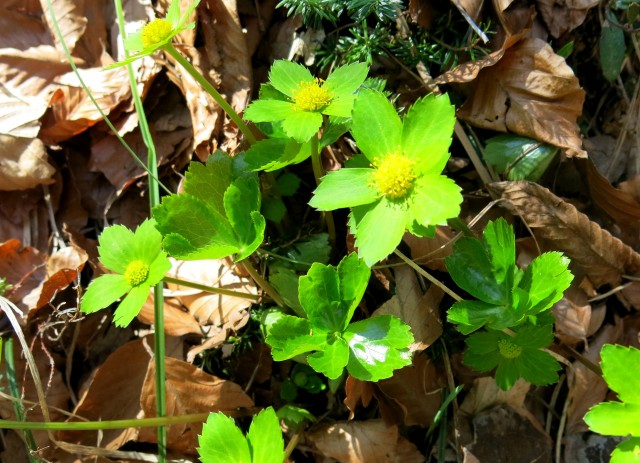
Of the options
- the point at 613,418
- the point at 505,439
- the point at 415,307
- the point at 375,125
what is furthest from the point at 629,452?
the point at 375,125

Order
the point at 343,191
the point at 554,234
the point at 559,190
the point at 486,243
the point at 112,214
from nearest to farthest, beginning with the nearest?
the point at 343,191
the point at 486,243
the point at 554,234
the point at 559,190
the point at 112,214

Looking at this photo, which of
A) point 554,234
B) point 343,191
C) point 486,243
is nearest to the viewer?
point 343,191

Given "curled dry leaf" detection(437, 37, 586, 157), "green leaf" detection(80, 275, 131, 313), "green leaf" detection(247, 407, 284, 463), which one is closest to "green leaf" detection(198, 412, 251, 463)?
"green leaf" detection(247, 407, 284, 463)

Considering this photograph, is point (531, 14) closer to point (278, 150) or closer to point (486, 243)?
point (486, 243)

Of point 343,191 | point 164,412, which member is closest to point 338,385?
point 164,412

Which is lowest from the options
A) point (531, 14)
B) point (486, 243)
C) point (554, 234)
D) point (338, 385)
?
point (338, 385)

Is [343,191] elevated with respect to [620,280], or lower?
elevated

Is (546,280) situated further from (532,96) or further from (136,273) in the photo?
(136,273)
